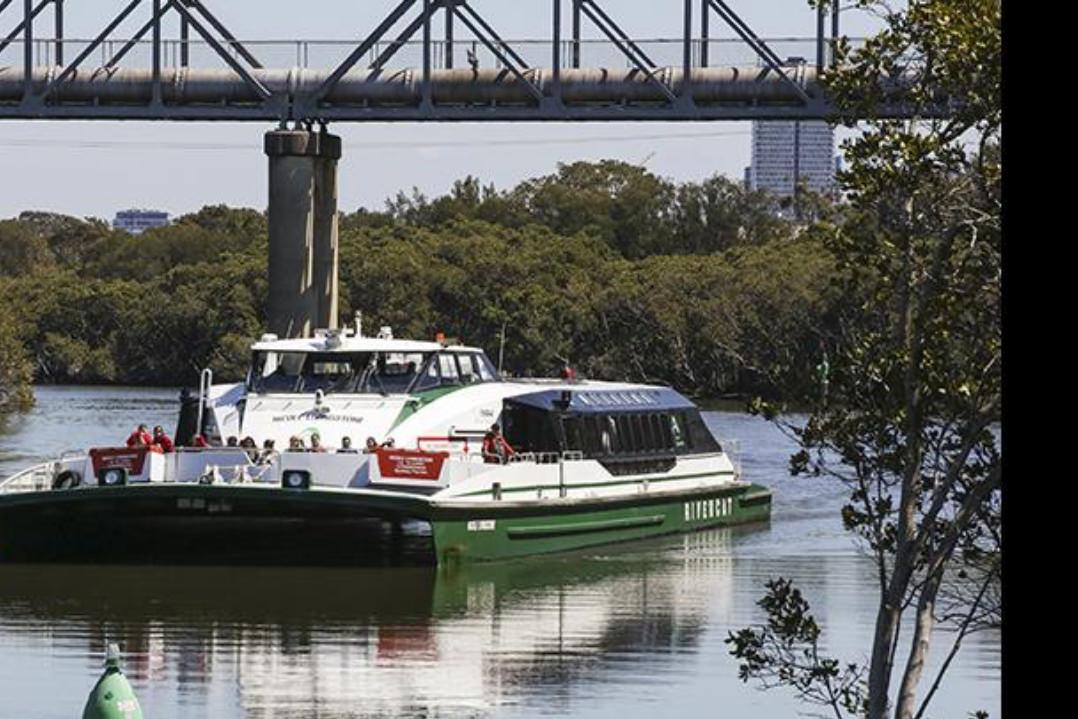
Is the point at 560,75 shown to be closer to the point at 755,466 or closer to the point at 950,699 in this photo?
the point at 755,466

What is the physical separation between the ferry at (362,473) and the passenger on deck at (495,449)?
0.21 ft

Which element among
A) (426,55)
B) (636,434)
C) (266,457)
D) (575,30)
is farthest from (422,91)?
(266,457)

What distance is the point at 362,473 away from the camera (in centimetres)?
3209

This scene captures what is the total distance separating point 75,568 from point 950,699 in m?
13.9

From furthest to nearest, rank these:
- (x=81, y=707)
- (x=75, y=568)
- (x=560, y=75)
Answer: (x=560, y=75) < (x=75, y=568) < (x=81, y=707)


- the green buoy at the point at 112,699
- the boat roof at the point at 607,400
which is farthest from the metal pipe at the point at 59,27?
the green buoy at the point at 112,699

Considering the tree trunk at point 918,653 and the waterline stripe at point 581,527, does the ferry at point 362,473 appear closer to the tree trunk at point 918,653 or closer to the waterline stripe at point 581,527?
the waterline stripe at point 581,527

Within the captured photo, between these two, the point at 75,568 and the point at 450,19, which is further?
the point at 450,19

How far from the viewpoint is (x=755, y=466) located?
194 ft

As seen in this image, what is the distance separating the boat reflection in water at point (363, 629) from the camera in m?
23.0

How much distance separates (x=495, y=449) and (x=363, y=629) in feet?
22.8

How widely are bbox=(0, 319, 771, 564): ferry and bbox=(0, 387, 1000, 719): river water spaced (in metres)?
0.48

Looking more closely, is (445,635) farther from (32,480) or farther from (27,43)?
(27,43)
